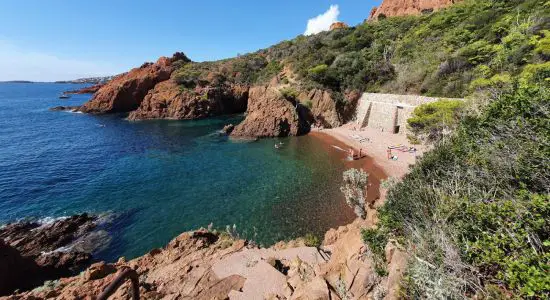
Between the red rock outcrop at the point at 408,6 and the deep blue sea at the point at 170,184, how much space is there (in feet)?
205

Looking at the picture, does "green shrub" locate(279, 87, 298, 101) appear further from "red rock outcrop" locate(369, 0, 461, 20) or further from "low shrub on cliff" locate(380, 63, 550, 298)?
"red rock outcrop" locate(369, 0, 461, 20)

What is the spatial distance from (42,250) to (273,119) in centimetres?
2858

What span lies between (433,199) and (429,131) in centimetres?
2098

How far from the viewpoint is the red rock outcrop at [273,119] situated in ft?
123

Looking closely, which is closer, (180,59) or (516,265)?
(516,265)

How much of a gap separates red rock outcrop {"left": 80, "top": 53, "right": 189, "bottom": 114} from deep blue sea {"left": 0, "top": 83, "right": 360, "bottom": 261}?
2237 cm

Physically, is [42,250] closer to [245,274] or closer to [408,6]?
[245,274]

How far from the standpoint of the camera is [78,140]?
36.8 meters

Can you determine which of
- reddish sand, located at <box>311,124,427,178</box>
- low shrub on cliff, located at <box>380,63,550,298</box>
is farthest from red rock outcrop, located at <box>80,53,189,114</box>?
low shrub on cliff, located at <box>380,63,550,298</box>

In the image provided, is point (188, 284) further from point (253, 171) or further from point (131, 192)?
point (253, 171)

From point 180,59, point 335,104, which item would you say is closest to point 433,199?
point 335,104

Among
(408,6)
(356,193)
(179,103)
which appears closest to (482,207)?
(356,193)

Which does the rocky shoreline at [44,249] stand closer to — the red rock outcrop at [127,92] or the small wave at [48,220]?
the small wave at [48,220]

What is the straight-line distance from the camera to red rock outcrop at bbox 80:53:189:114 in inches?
2350
